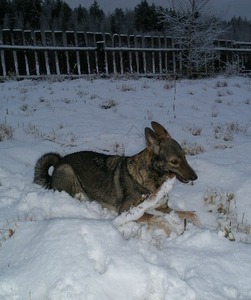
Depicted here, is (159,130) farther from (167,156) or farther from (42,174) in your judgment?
(42,174)

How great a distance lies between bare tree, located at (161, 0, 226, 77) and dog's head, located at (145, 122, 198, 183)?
13476 millimetres

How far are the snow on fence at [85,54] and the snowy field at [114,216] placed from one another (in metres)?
4.17

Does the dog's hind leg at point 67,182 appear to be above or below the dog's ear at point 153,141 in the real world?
below

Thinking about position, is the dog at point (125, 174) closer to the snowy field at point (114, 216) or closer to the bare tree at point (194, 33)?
the snowy field at point (114, 216)

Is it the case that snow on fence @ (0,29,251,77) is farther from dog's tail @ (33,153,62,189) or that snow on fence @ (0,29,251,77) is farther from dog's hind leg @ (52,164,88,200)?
dog's hind leg @ (52,164,88,200)

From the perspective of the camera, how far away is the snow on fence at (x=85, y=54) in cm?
1458

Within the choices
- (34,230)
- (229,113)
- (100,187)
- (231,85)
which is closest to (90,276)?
(34,230)

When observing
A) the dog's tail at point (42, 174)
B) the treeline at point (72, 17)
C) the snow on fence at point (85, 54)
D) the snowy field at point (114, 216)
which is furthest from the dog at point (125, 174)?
the treeline at point (72, 17)

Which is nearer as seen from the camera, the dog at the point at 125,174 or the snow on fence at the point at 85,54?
the dog at the point at 125,174

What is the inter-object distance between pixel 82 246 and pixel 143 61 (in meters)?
15.0

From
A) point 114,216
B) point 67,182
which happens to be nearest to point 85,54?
point 67,182

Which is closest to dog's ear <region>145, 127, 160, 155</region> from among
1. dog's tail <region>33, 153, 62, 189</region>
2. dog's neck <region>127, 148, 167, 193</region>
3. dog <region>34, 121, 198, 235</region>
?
dog <region>34, 121, 198, 235</region>

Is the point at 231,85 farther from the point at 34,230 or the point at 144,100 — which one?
the point at 34,230

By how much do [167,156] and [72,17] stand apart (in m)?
33.4
